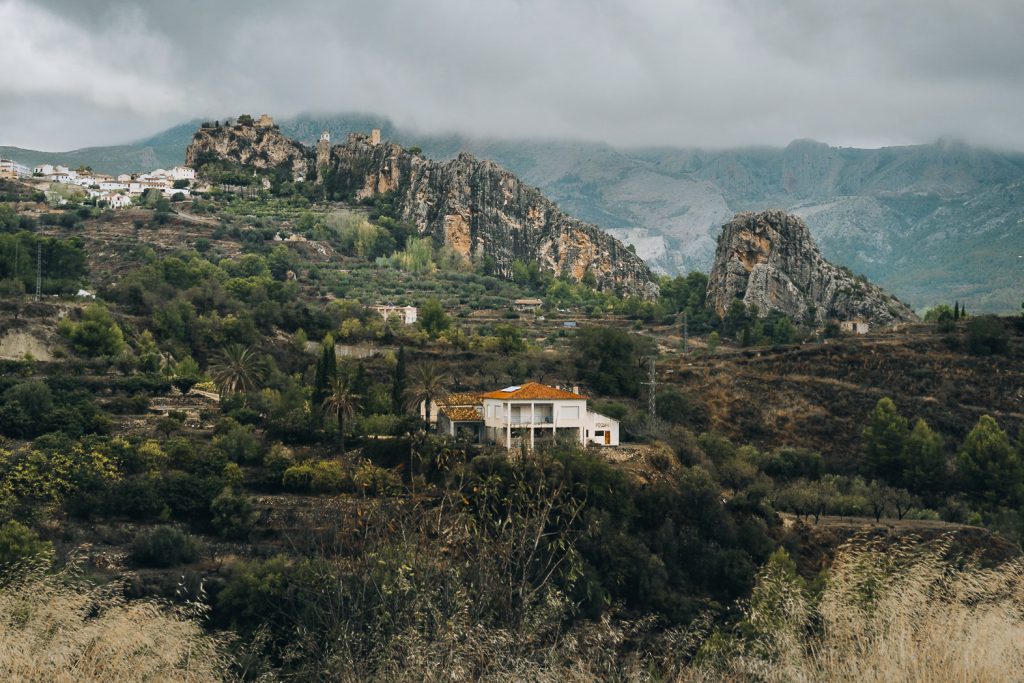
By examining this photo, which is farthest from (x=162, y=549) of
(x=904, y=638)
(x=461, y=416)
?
(x=904, y=638)

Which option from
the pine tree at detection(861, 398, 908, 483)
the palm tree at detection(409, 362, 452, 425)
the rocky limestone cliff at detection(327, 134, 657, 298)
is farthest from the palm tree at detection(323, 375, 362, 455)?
the rocky limestone cliff at detection(327, 134, 657, 298)

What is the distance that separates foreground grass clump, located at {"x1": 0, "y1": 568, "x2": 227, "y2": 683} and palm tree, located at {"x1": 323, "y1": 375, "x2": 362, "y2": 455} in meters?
21.2

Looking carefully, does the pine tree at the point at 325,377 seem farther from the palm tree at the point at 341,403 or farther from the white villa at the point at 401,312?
the white villa at the point at 401,312

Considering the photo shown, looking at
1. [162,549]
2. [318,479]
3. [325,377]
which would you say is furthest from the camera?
[325,377]

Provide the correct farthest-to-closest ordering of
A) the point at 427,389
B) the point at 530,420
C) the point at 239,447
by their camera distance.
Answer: the point at 427,389
the point at 530,420
the point at 239,447

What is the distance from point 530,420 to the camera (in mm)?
41781

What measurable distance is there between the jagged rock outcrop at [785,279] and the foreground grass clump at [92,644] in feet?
247

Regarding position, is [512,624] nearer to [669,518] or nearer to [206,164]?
[669,518]

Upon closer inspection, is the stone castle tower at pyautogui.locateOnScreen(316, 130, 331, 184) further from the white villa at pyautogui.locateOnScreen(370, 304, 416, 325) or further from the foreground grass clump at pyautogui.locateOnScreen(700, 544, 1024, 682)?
the foreground grass clump at pyautogui.locateOnScreen(700, 544, 1024, 682)

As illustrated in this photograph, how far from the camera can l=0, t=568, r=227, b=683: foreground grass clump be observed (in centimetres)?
1514

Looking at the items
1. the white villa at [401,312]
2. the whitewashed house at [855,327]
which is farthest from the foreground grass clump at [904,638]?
the whitewashed house at [855,327]

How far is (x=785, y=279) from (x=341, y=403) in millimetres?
58171

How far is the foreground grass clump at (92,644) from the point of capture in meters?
15.1

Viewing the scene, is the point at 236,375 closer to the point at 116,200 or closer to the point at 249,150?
the point at 116,200
